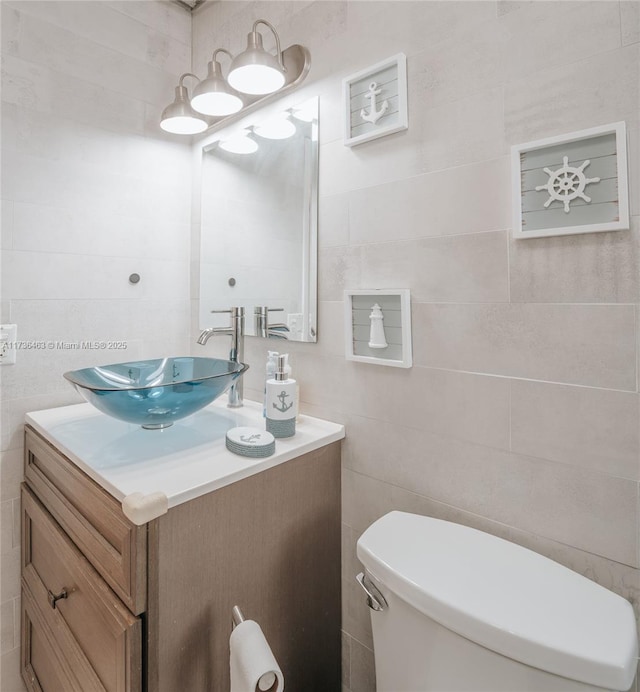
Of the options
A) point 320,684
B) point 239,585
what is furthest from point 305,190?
point 320,684

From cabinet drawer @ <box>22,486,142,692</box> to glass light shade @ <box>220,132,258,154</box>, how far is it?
4.14 ft

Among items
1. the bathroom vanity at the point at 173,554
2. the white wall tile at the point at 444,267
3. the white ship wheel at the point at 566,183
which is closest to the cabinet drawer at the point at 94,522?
the bathroom vanity at the point at 173,554

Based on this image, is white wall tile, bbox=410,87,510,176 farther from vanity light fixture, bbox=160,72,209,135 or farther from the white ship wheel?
vanity light fixture, bbox=160,72,209,135

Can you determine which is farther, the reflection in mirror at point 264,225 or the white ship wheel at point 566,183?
the reflection in mirror at point 264,225

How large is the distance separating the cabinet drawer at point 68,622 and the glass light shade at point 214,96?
125 cm

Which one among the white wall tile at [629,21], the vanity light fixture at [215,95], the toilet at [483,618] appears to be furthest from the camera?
the vanity light fixture at [215,95]

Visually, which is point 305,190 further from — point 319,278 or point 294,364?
point 294,364

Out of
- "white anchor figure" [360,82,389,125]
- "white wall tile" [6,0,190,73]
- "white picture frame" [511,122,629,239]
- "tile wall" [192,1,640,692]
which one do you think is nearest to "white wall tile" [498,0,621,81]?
"tile wall" [192,1,640,692]

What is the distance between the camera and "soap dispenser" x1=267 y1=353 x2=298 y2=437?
1041 mm

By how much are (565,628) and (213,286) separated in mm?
1380

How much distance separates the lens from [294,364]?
4.17ft

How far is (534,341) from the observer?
808 mm

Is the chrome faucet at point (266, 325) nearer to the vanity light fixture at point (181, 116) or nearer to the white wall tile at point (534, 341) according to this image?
the white wall tile at point (534, 341)

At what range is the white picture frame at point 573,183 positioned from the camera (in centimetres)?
70
